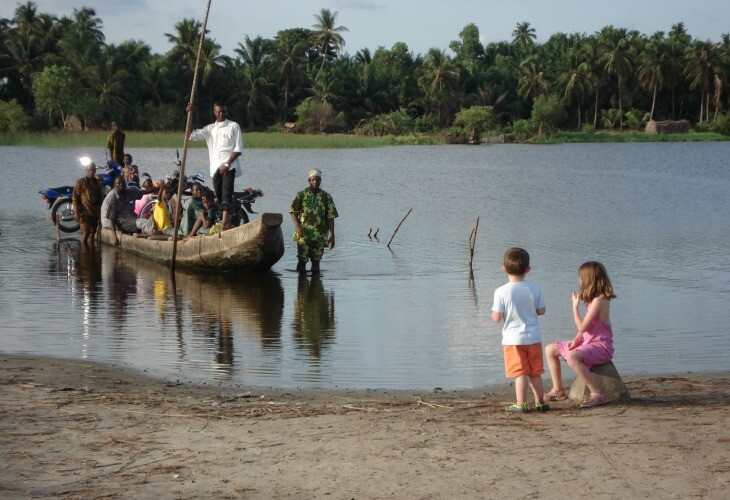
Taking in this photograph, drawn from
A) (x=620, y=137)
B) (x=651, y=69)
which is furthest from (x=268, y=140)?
(x=651, y=69)

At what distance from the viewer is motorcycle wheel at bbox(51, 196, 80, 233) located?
62.8ft

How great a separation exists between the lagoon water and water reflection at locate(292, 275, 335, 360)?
33 mm

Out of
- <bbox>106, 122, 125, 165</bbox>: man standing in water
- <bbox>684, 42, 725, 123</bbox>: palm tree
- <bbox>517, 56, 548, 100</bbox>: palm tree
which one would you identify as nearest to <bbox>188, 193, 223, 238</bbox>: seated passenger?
<bbox>106, 122, 125, 165</bbox>: man standing in water

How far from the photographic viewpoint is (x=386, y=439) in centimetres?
592

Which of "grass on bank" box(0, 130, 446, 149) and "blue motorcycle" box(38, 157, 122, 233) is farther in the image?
"grass on bank" box(0, 130, 446, 149)

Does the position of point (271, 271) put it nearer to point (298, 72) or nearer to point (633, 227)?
point (633, 227)

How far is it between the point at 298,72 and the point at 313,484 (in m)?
78.5

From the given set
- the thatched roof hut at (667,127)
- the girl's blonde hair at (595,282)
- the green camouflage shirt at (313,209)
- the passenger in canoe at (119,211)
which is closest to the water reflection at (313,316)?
the green camouflage shirt at (313,209)

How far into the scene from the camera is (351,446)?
5.78 metres

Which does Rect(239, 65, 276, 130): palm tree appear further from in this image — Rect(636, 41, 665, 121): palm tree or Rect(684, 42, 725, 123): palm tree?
Rect(684, 42, 725, 123): palm tree

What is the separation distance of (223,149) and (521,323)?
839 cm

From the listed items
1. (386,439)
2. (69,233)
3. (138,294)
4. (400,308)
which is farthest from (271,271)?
(386,439)

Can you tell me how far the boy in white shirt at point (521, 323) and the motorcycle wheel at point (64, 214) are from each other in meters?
13.9

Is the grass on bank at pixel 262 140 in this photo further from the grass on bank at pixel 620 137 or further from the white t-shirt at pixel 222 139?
the white t-shirt at pixel 222 139
